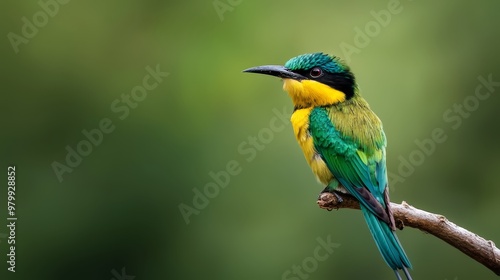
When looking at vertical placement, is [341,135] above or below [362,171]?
above

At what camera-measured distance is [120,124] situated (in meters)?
7.78

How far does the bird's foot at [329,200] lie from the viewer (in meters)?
4.61

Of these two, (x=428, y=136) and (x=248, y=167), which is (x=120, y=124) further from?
(x=428, y=136)

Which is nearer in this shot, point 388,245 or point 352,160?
point 388,245

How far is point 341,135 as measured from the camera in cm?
481

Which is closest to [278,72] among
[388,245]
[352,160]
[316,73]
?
[316,73]

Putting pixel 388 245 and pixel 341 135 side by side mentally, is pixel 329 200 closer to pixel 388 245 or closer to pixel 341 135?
pixel 341 135

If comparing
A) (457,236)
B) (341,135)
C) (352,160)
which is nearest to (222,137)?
(341,135)

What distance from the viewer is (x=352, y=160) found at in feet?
15.4

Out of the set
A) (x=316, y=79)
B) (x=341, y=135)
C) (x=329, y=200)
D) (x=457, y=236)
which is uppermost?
(x=316, y=79)

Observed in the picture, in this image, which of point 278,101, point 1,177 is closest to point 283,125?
point 278,101

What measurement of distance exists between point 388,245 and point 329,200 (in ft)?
1.84

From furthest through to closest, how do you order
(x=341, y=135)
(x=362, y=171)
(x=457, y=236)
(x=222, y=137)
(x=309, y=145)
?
(x=222, y=137)
(x=309, y=145)
(x=341, y=135)
(x=362, y=171)
(x=457, y=236)

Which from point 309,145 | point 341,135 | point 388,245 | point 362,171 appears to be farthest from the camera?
point 309,145
